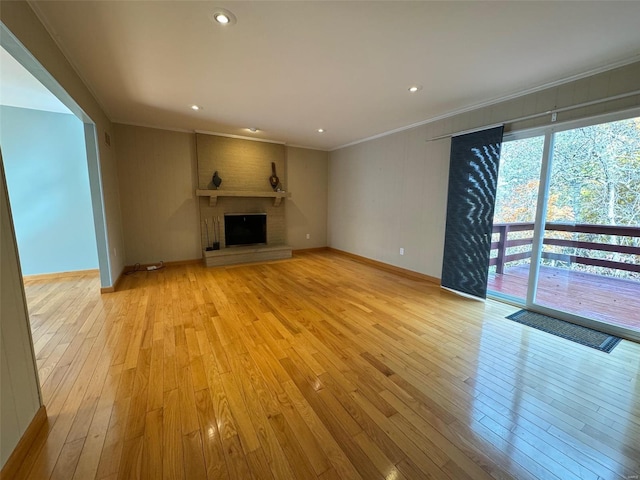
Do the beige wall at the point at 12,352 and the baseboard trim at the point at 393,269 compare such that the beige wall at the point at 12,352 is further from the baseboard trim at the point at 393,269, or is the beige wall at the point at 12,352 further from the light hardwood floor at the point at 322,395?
the baseboard trim at the point at 393,269

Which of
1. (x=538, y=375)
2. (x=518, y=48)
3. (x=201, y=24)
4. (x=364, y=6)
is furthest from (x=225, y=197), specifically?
(x=538, y=375)

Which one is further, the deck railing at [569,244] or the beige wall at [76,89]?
the deck railing at [569,244]

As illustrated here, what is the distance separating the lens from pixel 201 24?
1.82m

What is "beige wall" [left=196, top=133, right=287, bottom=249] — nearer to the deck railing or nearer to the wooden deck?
the deck railing

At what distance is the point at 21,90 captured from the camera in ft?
9.62

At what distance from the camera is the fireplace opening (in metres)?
5.16

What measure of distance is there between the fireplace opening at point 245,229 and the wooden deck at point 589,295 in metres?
4.51

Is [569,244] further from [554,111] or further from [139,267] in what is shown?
[139,267]

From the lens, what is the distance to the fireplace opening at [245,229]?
5164mm

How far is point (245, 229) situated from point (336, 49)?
3927mm

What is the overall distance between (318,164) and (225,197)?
232cm

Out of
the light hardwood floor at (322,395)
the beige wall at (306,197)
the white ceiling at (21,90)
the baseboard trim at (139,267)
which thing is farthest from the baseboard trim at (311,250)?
the white ceiling at (21,90)

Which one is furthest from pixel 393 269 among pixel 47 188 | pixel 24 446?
pixel 47 188

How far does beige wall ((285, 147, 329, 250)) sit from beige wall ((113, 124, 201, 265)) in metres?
2.02
